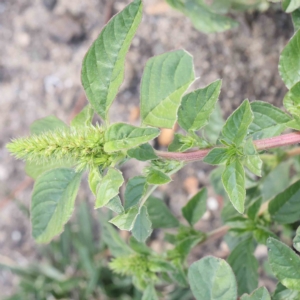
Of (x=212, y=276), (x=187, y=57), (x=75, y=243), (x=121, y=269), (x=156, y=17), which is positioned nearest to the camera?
(x=187, y=57)

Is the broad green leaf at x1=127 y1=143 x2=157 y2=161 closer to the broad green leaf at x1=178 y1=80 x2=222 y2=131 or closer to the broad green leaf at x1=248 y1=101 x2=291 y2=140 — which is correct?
the broad green leaf at x1=178 y1=80 x2=222 y2=131

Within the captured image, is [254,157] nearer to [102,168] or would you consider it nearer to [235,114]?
[235,114]

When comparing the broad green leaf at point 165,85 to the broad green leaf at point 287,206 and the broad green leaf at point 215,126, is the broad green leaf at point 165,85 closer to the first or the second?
the broad green leaf at point 287,206

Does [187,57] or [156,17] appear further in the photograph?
[156,17]

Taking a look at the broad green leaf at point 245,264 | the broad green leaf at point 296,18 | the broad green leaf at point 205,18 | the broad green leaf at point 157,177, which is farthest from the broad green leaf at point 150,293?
the broad green leaf at point 205,18

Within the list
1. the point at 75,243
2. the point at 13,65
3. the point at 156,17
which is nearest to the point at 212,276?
the point at 75,243
